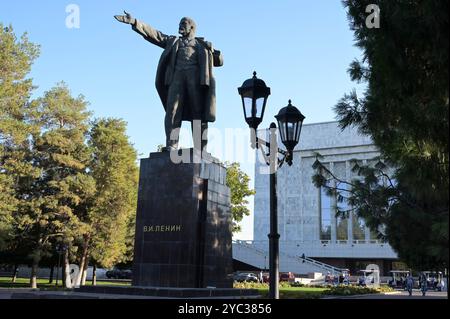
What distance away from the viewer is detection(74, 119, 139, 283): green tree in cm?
3195

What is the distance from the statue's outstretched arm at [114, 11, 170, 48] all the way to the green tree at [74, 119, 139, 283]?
2033 centimetres

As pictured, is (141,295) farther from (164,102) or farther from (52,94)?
(52,94)

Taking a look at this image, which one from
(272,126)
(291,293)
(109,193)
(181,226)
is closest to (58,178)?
(109,193)

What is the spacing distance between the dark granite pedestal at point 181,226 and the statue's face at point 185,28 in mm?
3231

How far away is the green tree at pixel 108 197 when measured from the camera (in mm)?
31953

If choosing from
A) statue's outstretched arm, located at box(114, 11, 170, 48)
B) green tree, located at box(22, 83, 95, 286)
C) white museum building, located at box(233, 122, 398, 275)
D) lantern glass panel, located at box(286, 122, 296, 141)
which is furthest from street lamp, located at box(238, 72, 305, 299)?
white museum building, located at box(233, 122, 398, 275)

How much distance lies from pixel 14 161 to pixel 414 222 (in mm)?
24879

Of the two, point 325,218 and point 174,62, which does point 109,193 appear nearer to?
point 174,62

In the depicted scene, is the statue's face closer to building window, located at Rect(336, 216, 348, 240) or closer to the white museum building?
the white museum building

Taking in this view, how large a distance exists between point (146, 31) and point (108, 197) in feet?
69.3

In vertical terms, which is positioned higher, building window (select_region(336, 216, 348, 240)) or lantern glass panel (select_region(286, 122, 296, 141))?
building window (select_region(336, 216, 348, 240))

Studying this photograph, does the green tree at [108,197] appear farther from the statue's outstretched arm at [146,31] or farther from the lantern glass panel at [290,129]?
the lantern glass panel at [290,129]

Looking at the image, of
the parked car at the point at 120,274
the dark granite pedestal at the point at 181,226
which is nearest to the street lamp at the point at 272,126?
the dark granite pedestal at the point at 181,226

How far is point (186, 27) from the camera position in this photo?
1259 cm
